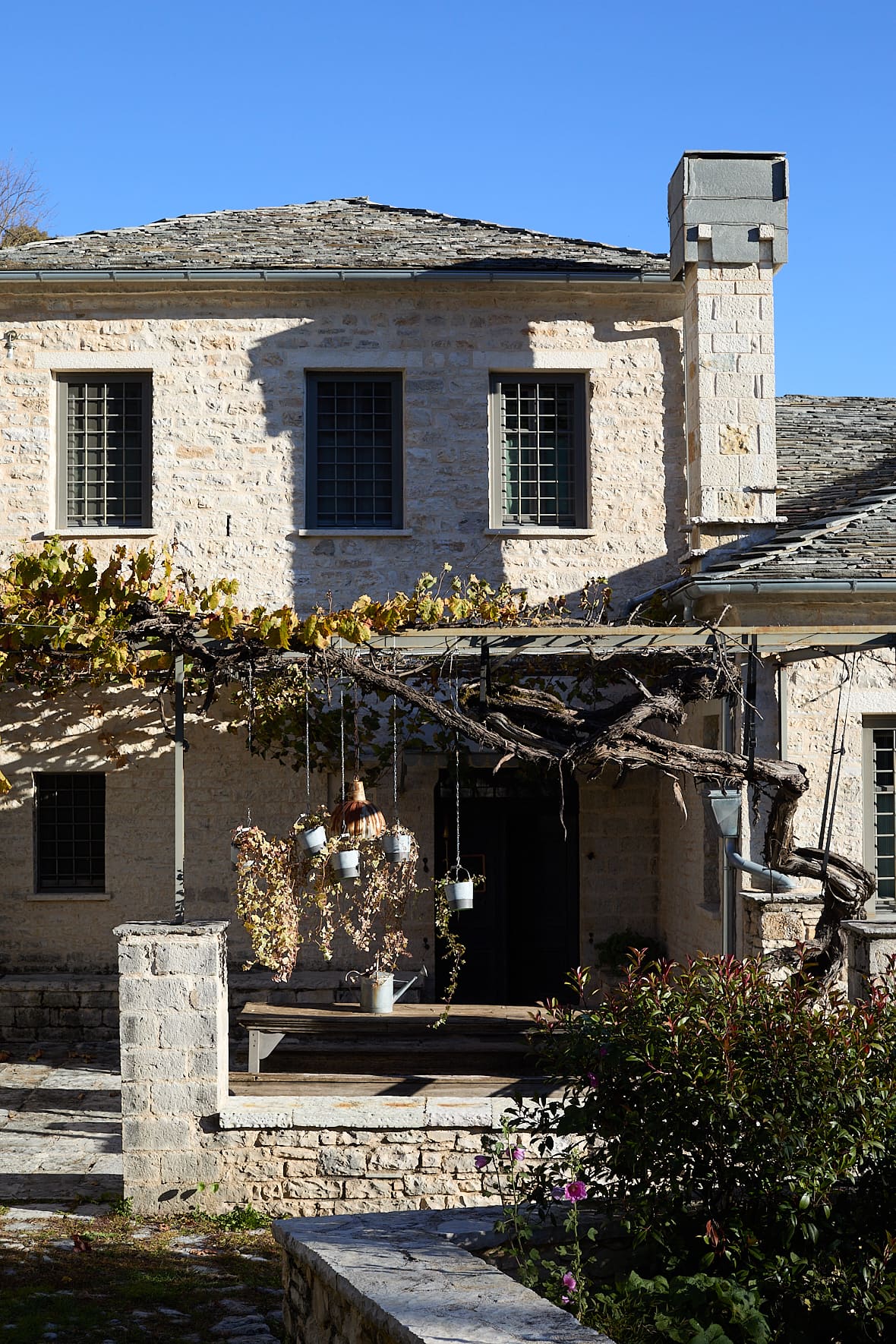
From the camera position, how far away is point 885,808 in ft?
33.4

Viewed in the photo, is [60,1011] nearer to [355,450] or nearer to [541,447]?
[355,450]

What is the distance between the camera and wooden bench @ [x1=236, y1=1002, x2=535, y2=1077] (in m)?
8.05

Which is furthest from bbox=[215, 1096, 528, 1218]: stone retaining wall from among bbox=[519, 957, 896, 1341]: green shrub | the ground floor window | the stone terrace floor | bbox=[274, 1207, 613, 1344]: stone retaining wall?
the ground floor window

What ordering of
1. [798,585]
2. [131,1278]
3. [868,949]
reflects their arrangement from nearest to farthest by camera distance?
[131,1278] → [868,949] → [798,585]

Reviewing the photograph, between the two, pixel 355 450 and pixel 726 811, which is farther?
pixel 355 450

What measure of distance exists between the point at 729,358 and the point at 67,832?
7445mm

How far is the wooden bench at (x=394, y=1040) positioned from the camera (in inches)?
317

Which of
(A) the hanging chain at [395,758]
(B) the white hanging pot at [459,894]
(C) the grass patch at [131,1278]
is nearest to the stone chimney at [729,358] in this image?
(A) the hanging chain at [395,758]

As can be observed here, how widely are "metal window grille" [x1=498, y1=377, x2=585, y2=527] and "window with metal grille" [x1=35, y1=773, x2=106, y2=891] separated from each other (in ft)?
15.6

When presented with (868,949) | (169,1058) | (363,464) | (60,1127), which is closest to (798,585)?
(868,949)

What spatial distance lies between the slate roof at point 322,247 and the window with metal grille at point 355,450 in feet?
3.58

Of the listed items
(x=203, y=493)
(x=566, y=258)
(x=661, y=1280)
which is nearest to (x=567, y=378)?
(x=566, y=258)

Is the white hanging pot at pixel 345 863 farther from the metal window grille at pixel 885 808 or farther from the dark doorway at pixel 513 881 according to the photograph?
the metal window grille at pixel 885 808

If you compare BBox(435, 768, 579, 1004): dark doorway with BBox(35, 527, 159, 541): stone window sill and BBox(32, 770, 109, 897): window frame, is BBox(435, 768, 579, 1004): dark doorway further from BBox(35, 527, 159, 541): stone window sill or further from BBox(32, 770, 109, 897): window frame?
BBox(35, 527, 159, 541): stone window sill
